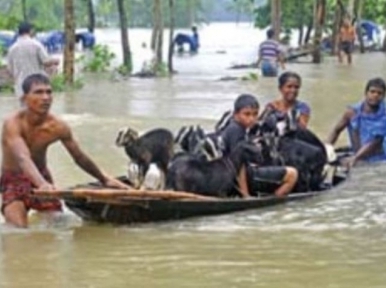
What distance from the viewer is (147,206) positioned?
8.39m

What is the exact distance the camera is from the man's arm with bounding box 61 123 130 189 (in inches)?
326

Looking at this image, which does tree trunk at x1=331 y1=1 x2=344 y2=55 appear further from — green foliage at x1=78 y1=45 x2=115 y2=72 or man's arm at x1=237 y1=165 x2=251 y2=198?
man's arm at x1=237 y1=165 x2=251 y2=198

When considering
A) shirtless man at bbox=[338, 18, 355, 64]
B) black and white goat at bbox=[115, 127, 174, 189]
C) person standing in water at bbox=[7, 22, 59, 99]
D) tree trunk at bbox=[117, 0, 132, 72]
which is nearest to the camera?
black and white goat at bbox=[115, 127, 174, 189]

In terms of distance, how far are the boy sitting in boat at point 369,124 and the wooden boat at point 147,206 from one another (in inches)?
86.0

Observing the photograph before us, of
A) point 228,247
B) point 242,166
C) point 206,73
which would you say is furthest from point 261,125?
point 206,73

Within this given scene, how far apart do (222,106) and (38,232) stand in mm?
11369

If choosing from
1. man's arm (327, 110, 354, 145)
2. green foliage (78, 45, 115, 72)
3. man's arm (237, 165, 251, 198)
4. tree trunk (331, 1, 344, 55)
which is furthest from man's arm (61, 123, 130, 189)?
tree trunk (331, 1, 344, 55)

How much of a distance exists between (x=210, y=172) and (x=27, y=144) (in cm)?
153

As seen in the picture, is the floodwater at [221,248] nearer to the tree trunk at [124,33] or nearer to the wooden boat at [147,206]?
the wooden boat at [147,206]

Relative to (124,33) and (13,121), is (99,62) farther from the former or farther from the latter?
(13,121)

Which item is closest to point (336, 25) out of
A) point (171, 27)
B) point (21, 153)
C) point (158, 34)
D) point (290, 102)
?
point (171, 27)

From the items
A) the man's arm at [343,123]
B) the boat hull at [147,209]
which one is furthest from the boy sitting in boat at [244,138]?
the man's arm at [343,123]

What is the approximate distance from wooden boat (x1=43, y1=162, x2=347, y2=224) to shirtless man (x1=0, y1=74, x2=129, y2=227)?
0.30 m

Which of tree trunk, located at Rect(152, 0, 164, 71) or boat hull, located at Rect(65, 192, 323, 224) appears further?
tree trunk, located at Rect(152, 0, 164, 71)
